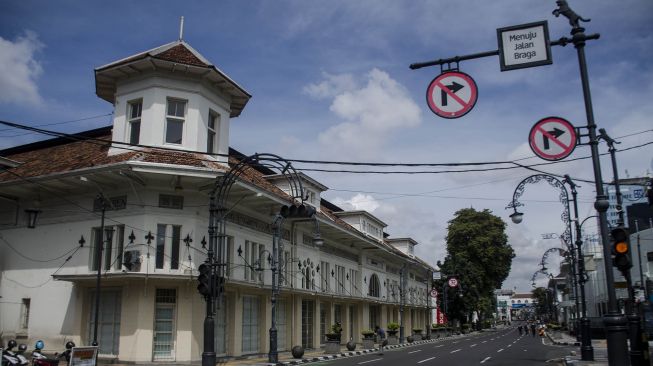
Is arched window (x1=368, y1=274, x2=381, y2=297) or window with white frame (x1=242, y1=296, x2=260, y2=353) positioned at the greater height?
arched window (x1=368, y1=274, x2=381, y2=297)

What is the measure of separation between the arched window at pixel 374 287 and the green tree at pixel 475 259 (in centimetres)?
2577

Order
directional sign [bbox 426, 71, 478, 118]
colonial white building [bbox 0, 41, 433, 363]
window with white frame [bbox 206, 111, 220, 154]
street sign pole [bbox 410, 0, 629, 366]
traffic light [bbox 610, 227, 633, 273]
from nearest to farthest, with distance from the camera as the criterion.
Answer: directional sign [bbox 426, 71, 478, 118] < street sign pole [bbox 410, 0, 629, 366] < traffic light [bbox 610, 227, 633, 273] < colonial white building [bbox 0, 41, 433, 363] < window with white frame [bbox 206, 111, 220, 154]

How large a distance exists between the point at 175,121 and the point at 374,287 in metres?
26.3

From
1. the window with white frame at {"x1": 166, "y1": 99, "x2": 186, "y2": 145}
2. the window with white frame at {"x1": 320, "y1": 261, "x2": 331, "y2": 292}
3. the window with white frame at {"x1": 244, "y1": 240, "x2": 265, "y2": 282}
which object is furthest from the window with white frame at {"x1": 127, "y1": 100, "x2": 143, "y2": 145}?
the window with white frame at {"x1": 320, "y1": 261, "x2": 331, "y2": 292}

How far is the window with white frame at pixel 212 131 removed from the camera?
2508 cm

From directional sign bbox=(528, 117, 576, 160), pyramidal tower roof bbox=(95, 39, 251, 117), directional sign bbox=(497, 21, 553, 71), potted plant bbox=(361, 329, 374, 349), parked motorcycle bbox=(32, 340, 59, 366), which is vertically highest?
pyramidal tower roof bbox=(95, 39, 251, 117)

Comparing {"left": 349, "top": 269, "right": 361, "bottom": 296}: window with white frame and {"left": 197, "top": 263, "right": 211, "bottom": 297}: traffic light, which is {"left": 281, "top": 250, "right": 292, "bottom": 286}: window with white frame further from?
{"left": 197, "top": 263, "right": 211, "bottom": 297}: traffic light

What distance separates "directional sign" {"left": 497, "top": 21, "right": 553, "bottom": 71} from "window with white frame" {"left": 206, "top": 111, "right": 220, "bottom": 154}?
54.8 feet

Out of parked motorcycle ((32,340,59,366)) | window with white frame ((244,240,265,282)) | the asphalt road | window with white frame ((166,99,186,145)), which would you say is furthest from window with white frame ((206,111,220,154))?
parked motorcycle ((32,340,59,366))

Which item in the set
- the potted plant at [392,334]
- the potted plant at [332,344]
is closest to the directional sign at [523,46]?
the potted plant at [332,344]

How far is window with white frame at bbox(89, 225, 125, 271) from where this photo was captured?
22.0 meters

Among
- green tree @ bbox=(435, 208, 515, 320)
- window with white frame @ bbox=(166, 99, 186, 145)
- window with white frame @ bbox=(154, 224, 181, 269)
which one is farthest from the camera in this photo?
green tree @ bbox=(435, 208, 515, 320)

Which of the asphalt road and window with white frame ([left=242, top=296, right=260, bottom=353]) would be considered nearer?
the asphalt road

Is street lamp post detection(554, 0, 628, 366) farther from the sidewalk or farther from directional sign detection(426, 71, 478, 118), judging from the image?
the sidewalk
